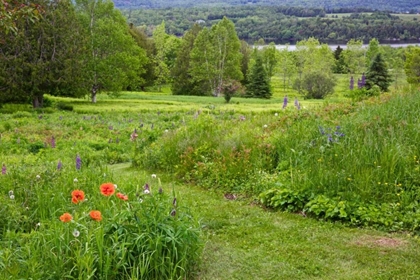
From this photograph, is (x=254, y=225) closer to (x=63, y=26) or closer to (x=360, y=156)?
(x=360, y=156)

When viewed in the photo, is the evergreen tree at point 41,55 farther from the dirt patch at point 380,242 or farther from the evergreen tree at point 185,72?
the evergreen tree at point 185,72

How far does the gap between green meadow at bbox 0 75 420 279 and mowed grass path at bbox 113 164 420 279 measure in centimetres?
2

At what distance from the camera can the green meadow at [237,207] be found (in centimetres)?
382

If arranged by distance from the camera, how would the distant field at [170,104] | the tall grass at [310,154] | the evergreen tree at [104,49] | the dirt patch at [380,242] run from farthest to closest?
the evergreen tree at [104,49]
the distant field at [170,104]
the tall grass at [310,154]
the dirt patch at [380,242]

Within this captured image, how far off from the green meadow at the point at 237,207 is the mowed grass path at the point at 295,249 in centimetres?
2

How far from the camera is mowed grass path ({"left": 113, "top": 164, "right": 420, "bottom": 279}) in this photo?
4230 mm

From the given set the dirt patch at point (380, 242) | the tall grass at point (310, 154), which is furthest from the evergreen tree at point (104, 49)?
the dirt patch at point (380, 242)

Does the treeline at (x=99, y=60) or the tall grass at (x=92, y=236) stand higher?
the treeline at (x=99, y=60)

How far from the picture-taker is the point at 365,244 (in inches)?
191

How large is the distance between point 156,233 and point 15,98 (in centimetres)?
2697

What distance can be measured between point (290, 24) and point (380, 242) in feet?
508

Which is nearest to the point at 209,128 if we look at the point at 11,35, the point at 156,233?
the point at 156,233

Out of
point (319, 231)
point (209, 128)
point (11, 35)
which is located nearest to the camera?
point (319, 231)

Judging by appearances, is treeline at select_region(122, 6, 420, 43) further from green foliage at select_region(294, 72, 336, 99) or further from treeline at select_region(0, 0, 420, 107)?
green foliage at select_region(294, 72, 336, 99)
